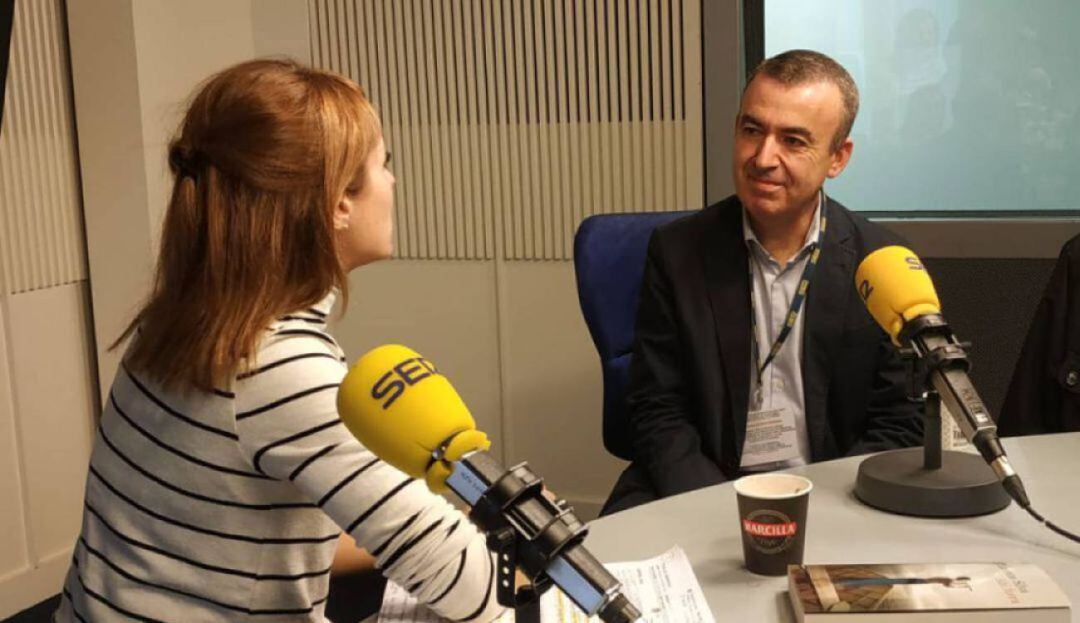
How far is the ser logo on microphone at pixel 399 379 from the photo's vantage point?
107cm

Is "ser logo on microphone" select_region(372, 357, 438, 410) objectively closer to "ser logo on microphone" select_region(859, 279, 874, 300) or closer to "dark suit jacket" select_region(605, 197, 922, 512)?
"ser logo on microphone" select_region(859, 279, 874, 300)

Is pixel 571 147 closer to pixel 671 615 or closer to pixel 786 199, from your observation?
pixel 786 199

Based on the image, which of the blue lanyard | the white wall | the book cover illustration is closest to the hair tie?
the book cover illustration

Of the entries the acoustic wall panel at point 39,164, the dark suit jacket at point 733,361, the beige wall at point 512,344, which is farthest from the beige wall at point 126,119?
the dark suit jacket at point 733,361

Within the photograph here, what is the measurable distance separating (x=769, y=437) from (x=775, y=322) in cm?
23

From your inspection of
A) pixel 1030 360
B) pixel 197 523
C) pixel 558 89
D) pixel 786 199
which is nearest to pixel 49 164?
pixel 558 89

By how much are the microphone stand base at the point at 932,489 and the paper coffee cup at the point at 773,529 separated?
0.83ft

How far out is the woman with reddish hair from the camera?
140 centimetres

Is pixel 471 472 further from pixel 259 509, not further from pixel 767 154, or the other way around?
pixel 767 154

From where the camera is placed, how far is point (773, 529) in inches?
58.7

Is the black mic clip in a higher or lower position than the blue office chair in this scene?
higher

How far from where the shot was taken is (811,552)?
1577mm

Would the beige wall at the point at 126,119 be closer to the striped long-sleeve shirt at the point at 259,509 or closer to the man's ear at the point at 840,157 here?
the man's ear at the point at 840,157

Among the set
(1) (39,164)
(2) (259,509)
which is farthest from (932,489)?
(1) (39,164)
